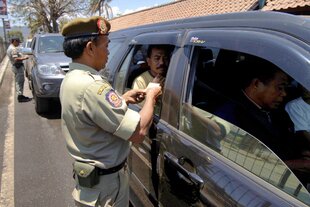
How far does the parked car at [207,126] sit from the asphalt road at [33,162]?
1485 mm

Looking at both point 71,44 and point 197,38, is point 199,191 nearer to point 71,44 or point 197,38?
point 197,38

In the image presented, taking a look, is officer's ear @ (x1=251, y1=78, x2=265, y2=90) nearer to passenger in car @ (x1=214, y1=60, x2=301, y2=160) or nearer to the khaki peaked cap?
passenger in car @ (x1=214, y1=60, x2=301, y2=160)

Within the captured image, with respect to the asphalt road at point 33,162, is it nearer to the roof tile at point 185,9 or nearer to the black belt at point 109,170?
the black belt at point 109,170

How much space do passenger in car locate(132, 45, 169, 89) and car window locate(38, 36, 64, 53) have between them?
645 centimetres

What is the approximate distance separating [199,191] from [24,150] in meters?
4.29

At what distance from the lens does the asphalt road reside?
3.93 m

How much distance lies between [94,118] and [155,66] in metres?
1.07

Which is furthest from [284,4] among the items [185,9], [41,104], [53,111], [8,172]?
[185,9]

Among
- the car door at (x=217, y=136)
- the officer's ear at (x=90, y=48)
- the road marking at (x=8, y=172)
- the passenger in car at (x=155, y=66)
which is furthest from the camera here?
the road marking at (x=8, y=172)

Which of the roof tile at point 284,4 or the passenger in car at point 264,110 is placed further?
the roof tile at point 284,4

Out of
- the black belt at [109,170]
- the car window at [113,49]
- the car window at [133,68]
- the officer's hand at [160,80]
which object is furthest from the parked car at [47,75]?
the black belt at [109,170]

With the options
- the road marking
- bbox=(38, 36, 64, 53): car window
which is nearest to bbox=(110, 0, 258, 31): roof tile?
bbox=(38, 36, 64, 53): car window

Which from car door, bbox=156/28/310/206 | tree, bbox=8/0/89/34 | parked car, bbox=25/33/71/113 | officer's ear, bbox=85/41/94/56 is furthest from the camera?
tree, bbox=8/0/89/34

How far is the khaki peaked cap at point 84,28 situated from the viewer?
1971mm
